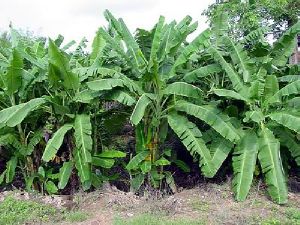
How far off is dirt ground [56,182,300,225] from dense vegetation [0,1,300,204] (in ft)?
0.87

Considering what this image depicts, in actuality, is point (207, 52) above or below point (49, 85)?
above

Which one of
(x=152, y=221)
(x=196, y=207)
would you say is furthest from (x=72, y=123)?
(x=196, y=207)

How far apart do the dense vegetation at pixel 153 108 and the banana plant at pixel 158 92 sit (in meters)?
0.02

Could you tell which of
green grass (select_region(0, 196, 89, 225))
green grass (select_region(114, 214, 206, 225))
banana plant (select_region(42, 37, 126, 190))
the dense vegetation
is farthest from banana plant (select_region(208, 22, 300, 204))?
green grass (select_region(0, 196, 89, 225))

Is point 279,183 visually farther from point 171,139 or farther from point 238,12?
point 238,12

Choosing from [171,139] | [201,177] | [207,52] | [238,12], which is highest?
[238,12]

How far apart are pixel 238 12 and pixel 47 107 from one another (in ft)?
29.1

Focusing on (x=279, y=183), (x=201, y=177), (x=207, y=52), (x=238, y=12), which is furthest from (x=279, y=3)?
(x=279, y=183)

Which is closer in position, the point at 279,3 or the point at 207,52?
the point at 207,52

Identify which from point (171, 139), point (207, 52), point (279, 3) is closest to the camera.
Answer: point (207, 52)

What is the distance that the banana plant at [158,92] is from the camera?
7.41m

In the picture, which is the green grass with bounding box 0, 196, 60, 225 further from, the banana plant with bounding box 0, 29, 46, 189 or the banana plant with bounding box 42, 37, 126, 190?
the banana plant with bounding box 0, 29, 46, 189

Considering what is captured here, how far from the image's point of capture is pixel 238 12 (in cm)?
1465

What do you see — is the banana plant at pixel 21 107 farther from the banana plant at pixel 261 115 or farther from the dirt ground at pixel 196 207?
the banana plant at pixel 261 115
